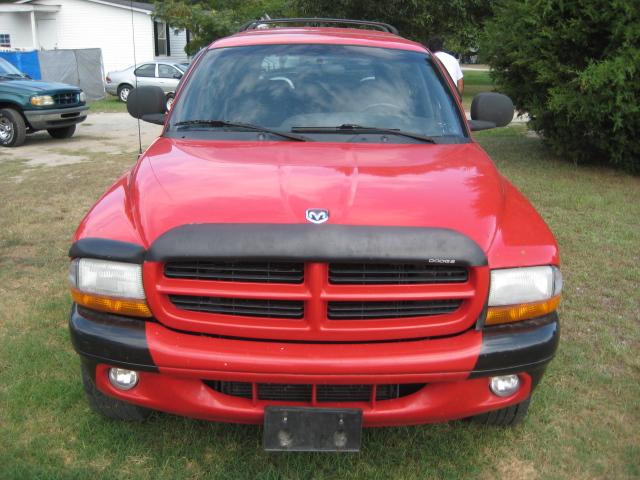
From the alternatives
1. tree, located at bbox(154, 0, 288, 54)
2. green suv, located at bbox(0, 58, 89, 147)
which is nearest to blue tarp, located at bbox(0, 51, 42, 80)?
tree, located at bbox(154, 0, 288, 54)

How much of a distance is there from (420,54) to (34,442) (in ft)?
10.1

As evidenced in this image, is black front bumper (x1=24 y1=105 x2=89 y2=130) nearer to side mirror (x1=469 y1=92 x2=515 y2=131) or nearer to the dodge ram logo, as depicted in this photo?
side mirror (x1=469 y1=92 x2=515 y2=131)

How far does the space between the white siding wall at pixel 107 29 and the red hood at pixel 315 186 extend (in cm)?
2865

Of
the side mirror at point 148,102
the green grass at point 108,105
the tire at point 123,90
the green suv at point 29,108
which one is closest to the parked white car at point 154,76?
the tire at point 123,90

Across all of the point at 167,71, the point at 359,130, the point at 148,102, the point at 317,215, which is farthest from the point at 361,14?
the point at 317,215

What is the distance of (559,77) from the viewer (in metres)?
8.78

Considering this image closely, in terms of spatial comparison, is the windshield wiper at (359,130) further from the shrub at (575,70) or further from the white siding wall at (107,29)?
the white siding wall at (107,29)

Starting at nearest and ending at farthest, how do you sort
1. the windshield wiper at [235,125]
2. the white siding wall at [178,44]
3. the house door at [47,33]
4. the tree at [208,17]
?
the windshield wiper at [235,125], the tree at [208,17], the house door at [47,33], the white siding wall at [178,44]

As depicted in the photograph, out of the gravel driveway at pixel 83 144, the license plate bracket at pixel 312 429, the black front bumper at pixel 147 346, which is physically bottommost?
the gravel driveway at pixel 83 144

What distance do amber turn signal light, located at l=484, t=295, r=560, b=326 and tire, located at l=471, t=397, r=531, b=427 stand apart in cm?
61

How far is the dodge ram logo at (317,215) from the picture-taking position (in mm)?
2400

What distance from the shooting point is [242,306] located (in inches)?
95.1

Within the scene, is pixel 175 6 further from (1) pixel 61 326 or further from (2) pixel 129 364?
(2) pixel 129 364

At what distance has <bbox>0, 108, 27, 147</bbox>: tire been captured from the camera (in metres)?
12.0
